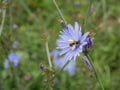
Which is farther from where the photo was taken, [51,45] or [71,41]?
[51,45]

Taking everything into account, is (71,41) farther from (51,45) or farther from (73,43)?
(51,45)

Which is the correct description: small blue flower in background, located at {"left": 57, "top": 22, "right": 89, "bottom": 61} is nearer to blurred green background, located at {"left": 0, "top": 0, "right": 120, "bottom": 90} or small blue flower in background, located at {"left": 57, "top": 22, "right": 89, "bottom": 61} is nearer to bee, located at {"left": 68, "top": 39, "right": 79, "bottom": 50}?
bee, located at {"left": 68, "top": 39, "right": 79, "bottom": 50}

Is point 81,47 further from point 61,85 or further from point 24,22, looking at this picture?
point 24,22

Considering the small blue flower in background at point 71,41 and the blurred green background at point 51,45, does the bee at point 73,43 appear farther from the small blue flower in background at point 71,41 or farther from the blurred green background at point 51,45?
the blurred green background at point 51,45

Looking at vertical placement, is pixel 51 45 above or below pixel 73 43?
above

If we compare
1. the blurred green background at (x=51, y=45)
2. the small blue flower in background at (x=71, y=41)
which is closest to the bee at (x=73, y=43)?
the small blue flower in background at (x=71, y=41)

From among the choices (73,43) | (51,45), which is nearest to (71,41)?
(73,43)

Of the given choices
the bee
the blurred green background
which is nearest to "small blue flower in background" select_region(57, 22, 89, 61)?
the bee
